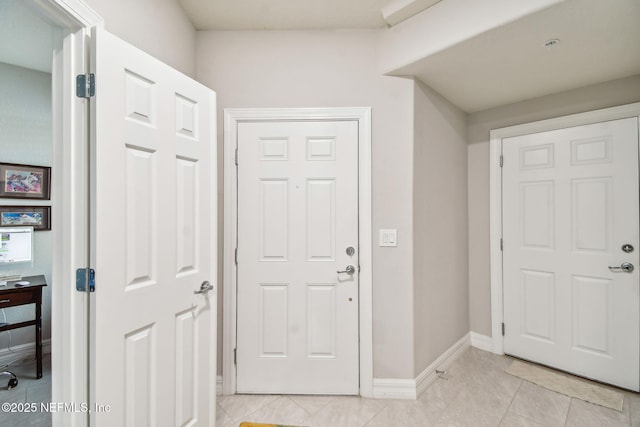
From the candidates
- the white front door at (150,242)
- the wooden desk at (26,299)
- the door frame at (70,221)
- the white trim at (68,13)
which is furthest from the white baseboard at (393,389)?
the wooden desk at (26,299)

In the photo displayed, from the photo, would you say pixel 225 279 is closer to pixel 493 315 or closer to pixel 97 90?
pixel 97 90

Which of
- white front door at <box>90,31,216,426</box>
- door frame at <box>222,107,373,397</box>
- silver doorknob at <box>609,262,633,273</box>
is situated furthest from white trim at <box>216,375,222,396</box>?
silver doorknob at <box>609,262,633,273</box>

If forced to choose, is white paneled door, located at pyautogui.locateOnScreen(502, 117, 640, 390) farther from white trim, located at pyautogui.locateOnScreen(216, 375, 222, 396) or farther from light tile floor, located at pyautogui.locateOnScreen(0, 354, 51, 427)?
light tile floor, located at pyautogui.locateOnScreen(0, 354, 51, 427)

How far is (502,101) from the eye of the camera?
2.39 meters

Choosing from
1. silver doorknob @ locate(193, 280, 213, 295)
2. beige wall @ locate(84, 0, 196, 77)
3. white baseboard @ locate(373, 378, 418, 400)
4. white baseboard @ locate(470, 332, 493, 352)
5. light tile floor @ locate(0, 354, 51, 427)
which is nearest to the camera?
beige wall @ locate(84, 0, 196, 77)

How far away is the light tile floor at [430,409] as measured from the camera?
1.68 meters

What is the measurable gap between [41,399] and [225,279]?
5.00ft

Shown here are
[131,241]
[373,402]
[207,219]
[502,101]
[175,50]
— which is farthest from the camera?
[502,101]

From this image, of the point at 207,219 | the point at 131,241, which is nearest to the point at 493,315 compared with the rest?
the point at 207,219

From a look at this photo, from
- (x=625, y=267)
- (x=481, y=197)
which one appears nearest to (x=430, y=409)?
(x=625, y=267)

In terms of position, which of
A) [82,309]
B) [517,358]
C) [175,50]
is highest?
[175,50]

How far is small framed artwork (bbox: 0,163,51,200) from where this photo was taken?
7.66ft

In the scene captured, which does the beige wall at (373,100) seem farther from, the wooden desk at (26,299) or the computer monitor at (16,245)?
the computer monitor at (16,245)

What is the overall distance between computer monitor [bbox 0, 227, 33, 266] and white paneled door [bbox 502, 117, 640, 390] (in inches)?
171
